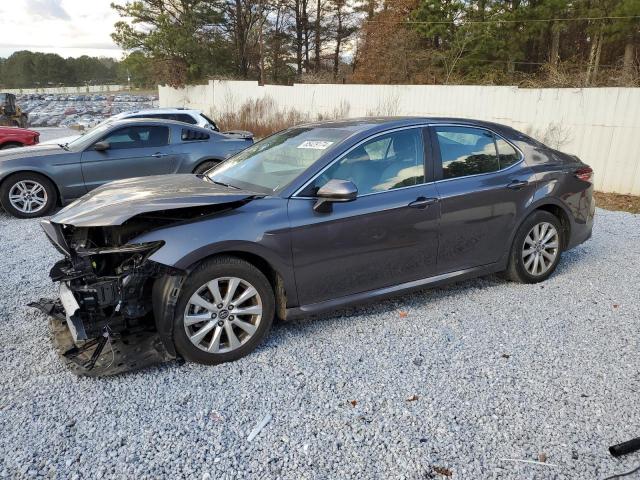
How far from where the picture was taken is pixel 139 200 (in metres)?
3.29

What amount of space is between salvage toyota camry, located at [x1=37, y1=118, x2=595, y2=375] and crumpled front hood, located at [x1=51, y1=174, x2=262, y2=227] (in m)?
0.01

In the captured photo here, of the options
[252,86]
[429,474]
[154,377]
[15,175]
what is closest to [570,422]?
[429,474]

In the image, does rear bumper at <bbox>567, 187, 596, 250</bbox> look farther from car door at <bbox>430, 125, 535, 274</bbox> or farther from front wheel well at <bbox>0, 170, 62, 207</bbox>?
front wheel well at <bbox>0, 170, 62, 207</bbox>

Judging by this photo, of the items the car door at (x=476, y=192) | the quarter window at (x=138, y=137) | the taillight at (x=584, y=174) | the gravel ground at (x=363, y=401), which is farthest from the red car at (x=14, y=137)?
the taillight at (x=584, y=174)

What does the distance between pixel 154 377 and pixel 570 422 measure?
2.53 metres

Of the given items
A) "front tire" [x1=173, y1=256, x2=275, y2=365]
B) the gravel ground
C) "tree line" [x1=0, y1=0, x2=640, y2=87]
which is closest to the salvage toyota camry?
"front tire" [x1=173, y1=256, x2=275, y2=365]

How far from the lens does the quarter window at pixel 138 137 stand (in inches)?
307

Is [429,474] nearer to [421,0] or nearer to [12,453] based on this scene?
[12,453]

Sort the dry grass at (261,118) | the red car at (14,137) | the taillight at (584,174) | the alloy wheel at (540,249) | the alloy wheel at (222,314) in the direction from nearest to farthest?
the alloy wheel at (222,314) < the alloy wheel at (540,249) < the taillight at (584,174) < the red car at (14,137) < the dry grass at (261,118)

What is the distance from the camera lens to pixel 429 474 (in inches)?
92.0

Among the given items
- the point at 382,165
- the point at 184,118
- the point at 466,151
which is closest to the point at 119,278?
the point at 382,165

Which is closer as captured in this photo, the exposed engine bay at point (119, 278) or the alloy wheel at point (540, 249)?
the exposed engine bay at point (119, 278)

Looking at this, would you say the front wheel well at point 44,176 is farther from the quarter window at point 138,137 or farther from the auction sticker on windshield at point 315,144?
the auction sticker on windshield at point 315,144

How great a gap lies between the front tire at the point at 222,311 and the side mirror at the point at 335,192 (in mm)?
676
